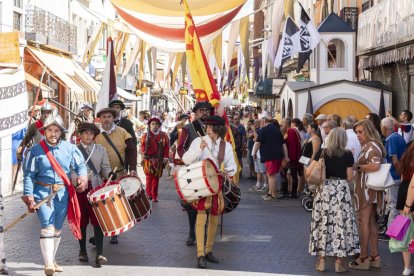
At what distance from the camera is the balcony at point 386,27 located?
1898 cm

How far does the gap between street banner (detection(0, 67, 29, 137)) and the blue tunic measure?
39 cm

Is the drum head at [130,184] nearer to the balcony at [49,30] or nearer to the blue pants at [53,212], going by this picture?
the blue pants at [53,212]

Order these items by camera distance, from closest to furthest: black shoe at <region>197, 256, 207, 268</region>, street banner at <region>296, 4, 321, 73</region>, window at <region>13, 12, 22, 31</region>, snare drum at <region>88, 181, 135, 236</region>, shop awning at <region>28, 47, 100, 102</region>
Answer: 1. snare drum at <region>88, 181, 135, 236</region>
2. black shoe at <region>197, 256, 207, 268</region>
3. street banner at <region>296, 4, 321, 73</region>
4. window at <region>13, 12, 22, 31</region>
5. shop awning at <region>28, 47, 100, 102</region>

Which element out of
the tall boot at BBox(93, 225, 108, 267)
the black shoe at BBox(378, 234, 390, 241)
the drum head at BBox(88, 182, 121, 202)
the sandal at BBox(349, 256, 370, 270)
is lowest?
the black shoe at BBox(378, 234, 390, 241)

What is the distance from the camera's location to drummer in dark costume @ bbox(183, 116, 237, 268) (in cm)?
901

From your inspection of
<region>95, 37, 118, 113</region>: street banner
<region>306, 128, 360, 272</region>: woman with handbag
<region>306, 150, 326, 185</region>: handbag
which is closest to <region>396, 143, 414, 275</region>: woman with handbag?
<region>306, 128, 360, 272</region>: woman with handbag

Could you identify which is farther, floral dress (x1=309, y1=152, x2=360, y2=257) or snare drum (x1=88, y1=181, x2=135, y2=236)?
floral dress (x1=309, y1=152, x2=360, y2=257)

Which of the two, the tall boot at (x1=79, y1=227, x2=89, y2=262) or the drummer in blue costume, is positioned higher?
the drummer in blue costume

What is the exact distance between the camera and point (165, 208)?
1448cm

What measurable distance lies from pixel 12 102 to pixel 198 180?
217 centimetres

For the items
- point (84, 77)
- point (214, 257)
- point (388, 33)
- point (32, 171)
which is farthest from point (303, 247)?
point (84, 77)

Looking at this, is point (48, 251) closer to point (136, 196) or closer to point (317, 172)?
point (136, 196)

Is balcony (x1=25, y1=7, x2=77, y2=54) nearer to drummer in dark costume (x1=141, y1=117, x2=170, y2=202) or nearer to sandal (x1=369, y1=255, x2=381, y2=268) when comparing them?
drummer in dark costume (x1=141, y1=117, x2=170, y2=202)

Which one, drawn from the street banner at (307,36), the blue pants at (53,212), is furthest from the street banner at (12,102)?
the street banner at (307,36)
